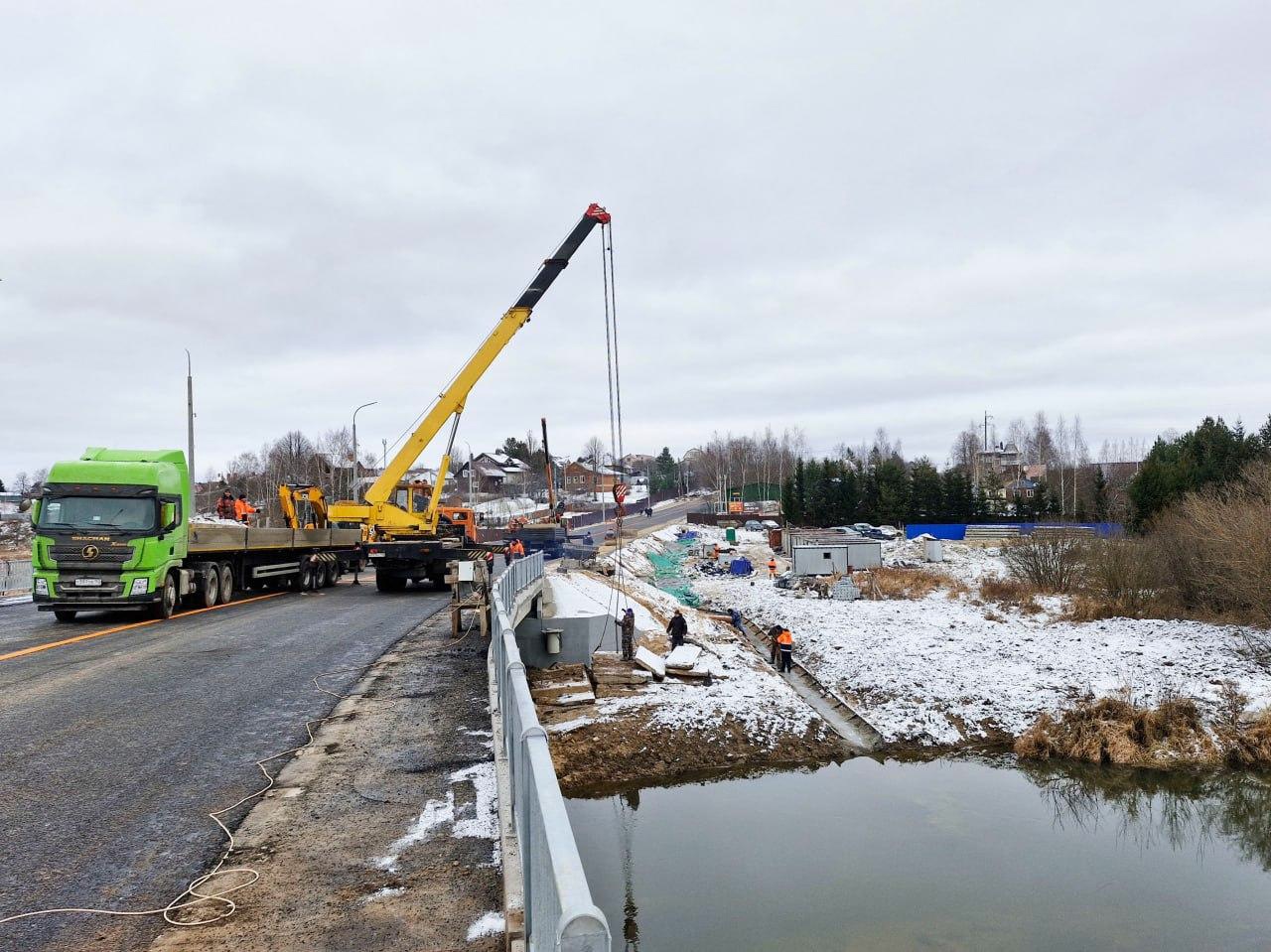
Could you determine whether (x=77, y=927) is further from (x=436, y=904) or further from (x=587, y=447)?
(x=587, y=447)

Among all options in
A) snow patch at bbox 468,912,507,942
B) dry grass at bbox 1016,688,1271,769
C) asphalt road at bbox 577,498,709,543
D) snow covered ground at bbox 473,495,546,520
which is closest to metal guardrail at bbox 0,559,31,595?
snow patch at bbox 468,912,507,942

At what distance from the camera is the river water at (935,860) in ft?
37.2

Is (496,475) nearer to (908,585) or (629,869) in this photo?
(908,585)

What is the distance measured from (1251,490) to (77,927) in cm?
3385

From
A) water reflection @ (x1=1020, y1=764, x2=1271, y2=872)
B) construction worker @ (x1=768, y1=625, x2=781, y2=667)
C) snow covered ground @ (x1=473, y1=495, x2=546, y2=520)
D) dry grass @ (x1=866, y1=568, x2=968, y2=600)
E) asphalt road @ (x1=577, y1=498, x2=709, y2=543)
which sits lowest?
water reflection @ (x1=1020, y1=764, x2=1271, y2=872)

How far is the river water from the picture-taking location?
37.2 ft

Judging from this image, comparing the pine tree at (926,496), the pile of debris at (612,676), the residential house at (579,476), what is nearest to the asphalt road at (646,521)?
the residential house at (579,476)

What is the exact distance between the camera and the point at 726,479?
435 ft

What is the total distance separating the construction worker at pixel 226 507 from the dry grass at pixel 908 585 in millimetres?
26902

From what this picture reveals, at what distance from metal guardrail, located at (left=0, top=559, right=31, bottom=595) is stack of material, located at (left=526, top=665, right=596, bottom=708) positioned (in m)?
16.1

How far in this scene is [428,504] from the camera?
27.0 meters

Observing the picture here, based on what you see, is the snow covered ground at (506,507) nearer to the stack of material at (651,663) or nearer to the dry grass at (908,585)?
the dry grass at (908,585)

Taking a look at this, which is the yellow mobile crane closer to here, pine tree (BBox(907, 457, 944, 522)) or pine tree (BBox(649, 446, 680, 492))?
pine tree (BBox(907, 457, 944, 522))

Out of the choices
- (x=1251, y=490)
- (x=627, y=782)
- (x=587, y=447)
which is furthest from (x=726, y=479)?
(x=627, y=782)
